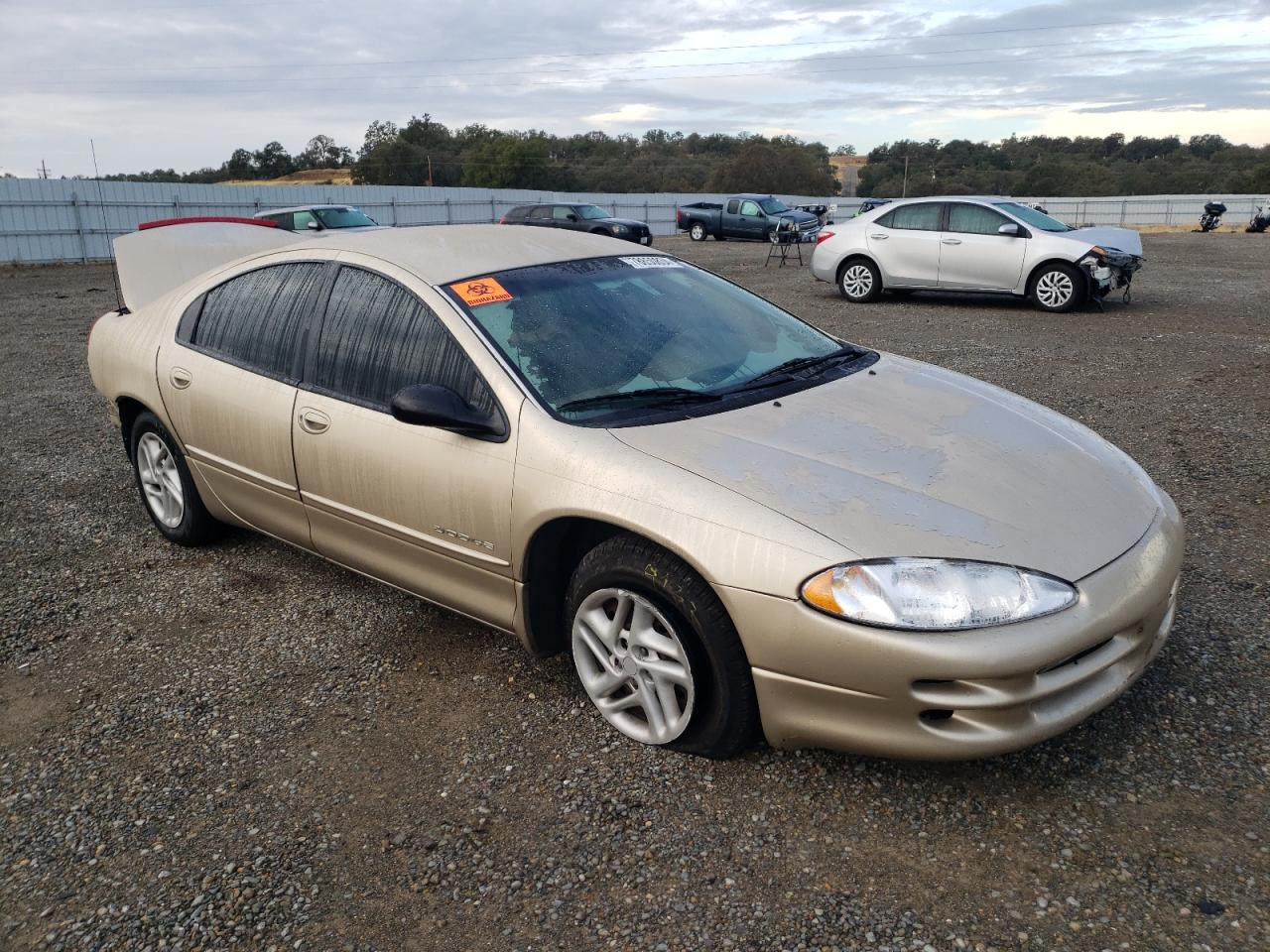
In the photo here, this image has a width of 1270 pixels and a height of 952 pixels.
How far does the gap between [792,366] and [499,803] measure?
1852 millimetres

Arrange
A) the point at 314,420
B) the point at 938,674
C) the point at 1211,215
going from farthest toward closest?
the point at 1211,215, the point at 314,420, the point at 938,674

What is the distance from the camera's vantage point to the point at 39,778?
9.27 feet

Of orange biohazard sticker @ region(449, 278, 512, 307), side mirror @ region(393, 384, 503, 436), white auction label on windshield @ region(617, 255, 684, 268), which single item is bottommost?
side mirror @ region(393, 384, 503, 436)

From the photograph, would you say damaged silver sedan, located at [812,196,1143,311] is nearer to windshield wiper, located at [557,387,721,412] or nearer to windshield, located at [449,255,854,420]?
windshield, located at [449,255,854,420]

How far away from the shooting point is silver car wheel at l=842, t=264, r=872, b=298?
13.2 meters

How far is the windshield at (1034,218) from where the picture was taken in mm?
11694

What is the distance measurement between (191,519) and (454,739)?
7.09 feet

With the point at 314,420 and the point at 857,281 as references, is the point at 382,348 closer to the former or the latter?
the point at 314,420

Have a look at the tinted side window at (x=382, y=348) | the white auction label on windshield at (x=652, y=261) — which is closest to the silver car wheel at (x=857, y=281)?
the white auction label on windshield at (x=652, y=261)

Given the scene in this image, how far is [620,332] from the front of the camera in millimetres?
3293

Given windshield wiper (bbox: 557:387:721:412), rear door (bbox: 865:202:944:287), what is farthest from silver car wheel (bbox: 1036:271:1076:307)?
windshield wiper (bbox: 557:387:721:412)

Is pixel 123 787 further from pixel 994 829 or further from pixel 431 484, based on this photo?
pixel 994 829

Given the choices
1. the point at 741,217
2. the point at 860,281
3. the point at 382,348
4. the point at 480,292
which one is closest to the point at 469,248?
the point at 480,292

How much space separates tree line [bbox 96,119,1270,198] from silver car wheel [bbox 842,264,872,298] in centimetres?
4688
